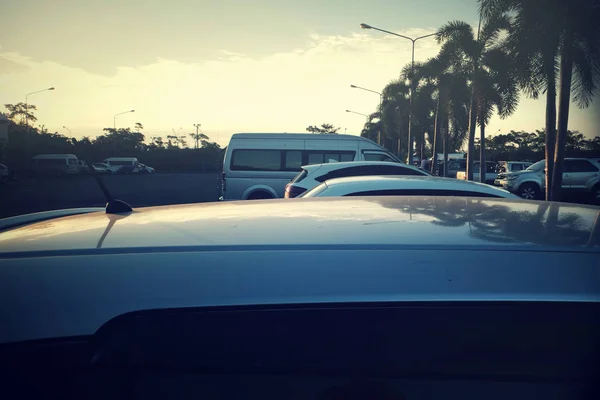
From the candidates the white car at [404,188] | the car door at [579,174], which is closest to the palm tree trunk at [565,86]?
the car door at [579,174]

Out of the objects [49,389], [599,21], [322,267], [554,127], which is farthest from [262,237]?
[554,127]

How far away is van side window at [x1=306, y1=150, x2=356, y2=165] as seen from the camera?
52.3 ft

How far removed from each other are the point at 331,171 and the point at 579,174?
53.7 feet

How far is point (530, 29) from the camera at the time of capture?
53.5ft

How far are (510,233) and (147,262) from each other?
983 millimetres

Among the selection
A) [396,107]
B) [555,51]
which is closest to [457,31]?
[555,51]

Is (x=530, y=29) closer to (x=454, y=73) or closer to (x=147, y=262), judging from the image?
(x=454, y=73)

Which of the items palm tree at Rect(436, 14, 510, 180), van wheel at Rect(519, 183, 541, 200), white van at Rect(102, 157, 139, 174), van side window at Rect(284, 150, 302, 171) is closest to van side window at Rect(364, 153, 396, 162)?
van side window at Rect(284, 150, 302, 171)

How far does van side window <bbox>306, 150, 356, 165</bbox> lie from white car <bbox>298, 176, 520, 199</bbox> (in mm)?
10165

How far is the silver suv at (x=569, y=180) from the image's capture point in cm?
2119

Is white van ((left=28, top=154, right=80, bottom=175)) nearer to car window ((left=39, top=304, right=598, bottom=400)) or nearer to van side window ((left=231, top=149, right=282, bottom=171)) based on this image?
van side window ((left=231, top=149, right=282, bottom=171))

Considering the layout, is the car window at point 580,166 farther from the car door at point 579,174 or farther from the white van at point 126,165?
the white van at point 126,165

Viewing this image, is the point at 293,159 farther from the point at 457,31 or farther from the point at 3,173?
the point at 3,173

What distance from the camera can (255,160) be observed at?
15.0 metres
